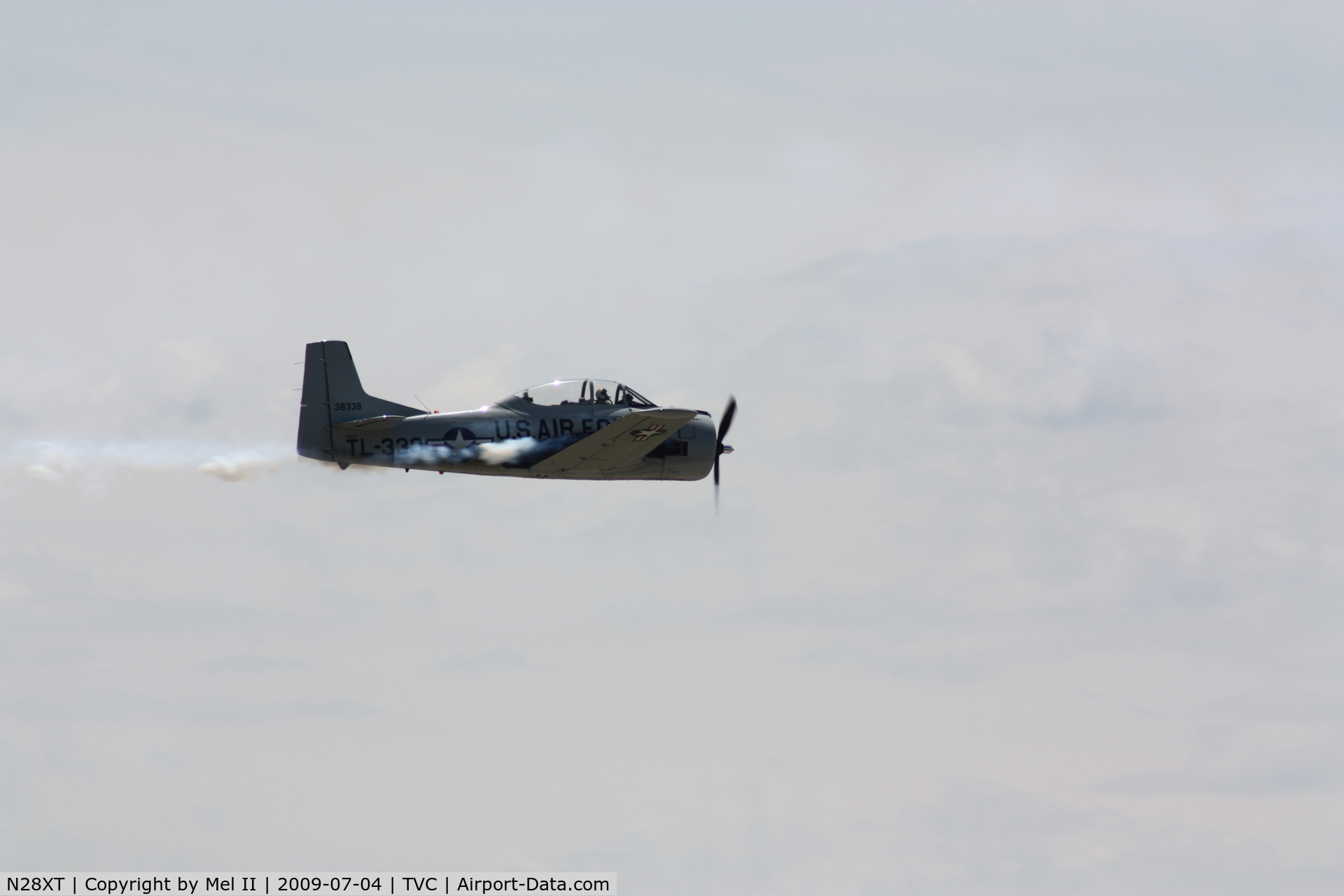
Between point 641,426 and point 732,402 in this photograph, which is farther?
point 732,402

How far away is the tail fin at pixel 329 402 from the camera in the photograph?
58.3m

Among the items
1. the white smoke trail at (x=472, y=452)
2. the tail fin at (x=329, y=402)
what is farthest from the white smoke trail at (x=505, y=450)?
the tail fin at (x=329, y=402)

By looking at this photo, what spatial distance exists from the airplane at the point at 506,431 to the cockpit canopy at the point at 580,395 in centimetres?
2

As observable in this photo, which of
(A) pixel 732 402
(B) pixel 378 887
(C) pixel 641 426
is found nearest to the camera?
(C) pixel 641 426

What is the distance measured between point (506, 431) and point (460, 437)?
3.76 feet

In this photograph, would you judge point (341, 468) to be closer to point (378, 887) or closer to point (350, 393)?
point (350, 393)

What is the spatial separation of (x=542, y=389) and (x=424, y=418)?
9.87ft

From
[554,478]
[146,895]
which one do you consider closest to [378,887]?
[146,895]

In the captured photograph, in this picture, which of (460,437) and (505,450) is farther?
(505,450)

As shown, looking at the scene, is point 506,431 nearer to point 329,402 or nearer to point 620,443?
point 620,443

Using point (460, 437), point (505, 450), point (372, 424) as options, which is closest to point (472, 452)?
point (460, 437)

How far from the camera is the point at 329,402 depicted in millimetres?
58562

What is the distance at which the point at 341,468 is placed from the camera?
58.6 m

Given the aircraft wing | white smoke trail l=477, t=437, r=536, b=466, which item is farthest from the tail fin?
the aircraft wing
